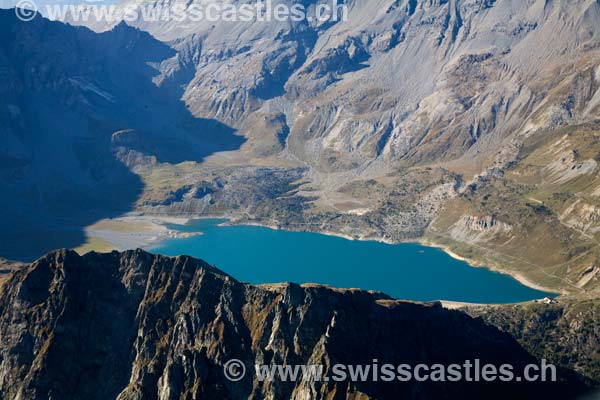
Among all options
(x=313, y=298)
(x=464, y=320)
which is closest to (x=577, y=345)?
(x=464, y=320)

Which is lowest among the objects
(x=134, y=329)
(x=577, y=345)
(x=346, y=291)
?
(x=134, y=329)

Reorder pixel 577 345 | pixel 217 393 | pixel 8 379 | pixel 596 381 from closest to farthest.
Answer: pixel 217 393
pixel 8 379
pixel 596 381
pixel 577 345

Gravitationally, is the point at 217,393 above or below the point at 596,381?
below

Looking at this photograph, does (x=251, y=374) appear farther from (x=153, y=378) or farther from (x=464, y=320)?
Answer: (x=464, y=320)

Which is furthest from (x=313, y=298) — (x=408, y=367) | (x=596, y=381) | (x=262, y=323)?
(x=596, y=381)

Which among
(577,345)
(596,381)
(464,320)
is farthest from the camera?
(577,345)

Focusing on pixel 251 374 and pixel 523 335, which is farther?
pixel 523 335
